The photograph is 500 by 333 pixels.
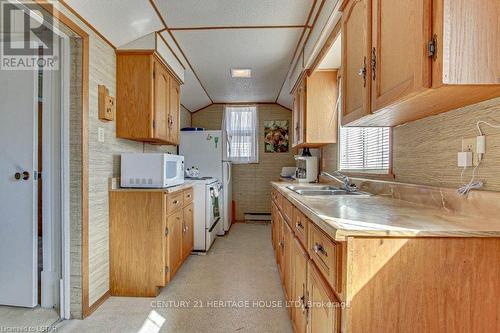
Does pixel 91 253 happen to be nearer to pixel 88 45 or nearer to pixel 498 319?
pixel 88 45

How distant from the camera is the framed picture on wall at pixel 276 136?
A: 5227mm

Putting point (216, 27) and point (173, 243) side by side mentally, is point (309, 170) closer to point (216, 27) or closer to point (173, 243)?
point (173, 243)

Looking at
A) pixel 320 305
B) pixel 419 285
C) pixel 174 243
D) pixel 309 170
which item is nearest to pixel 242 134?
pixel 309 170

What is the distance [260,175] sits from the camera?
526 cm

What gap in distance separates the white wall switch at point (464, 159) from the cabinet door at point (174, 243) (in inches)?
83.6

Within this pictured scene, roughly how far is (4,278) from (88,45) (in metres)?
1.86

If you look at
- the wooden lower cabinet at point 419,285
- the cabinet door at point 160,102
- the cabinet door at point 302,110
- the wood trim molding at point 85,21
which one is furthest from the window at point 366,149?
the wood trim molding at point 85,21

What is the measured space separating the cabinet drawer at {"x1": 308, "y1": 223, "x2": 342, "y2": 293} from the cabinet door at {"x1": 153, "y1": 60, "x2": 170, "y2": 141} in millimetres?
1908

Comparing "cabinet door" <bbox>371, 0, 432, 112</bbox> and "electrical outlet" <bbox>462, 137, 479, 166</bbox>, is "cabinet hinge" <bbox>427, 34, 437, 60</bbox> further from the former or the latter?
"electrical outlet" <bbox>462, 137, 479, 166</bbox>

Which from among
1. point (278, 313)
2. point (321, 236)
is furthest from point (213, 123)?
point (321, 236)

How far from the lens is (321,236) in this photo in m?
1.07

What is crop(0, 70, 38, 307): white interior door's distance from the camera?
6.61 feet

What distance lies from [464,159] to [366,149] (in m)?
1.24

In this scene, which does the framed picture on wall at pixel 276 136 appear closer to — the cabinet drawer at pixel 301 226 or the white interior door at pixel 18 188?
the cabinet drawer at pixel 301 226
